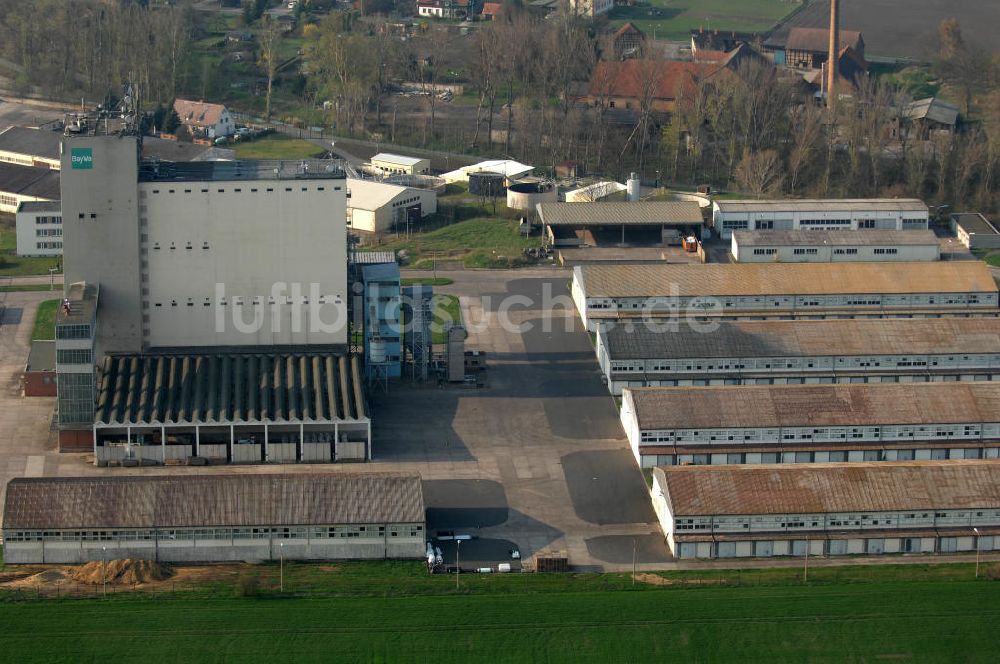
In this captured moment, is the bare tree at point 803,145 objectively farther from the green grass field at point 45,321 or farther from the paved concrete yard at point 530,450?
the green grass field at point 45,321

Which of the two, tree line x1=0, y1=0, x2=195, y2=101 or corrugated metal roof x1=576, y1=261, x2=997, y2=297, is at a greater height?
tree line x1=0, y1=0, x2=195, y2=101

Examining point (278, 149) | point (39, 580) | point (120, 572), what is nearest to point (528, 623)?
point (120, 572)

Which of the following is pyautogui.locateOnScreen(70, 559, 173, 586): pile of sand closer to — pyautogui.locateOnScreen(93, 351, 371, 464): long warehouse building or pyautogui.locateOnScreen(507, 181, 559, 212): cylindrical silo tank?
pyautogui.locateOnScreen(93, 351, 371, 464): long warehouse building

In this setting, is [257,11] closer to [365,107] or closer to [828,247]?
[365,107]

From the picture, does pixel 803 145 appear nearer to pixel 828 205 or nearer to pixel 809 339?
pixel 828 205

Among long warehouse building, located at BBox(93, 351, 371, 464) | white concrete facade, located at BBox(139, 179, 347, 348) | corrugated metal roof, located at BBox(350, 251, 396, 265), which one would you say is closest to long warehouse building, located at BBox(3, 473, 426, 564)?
long warehouse building, located at BBox(93, 351, 371, 464)

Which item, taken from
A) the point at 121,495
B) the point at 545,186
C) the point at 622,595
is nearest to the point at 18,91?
the point at 545,186
